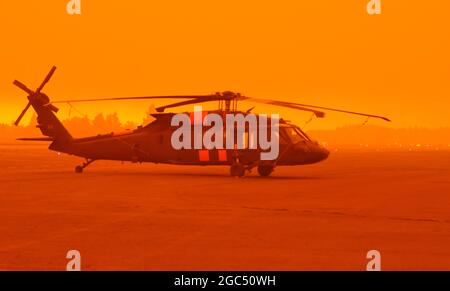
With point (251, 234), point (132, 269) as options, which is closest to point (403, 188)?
point (251, 234)

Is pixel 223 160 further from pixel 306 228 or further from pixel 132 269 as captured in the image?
pixel 132 269

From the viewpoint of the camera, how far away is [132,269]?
9602mm

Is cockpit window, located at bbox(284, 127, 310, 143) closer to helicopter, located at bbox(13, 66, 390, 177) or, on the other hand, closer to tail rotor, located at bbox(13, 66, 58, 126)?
helicopter, located at bbox(13, 66, 390, 177)

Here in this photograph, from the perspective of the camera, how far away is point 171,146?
31.0 metres

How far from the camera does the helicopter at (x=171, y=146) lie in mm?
28750

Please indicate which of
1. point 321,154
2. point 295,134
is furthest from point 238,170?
point 321,154

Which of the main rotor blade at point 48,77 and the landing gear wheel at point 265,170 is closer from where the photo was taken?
the landing gear wheel at point 265,170

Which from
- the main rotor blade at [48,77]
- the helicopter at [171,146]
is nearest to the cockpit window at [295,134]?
the helicopter at [171,146]

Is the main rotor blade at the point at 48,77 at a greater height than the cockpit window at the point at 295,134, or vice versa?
the main rotor blade at the point at 48,77

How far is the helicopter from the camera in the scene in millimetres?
28750

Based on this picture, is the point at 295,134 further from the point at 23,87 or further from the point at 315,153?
the point at 23,87

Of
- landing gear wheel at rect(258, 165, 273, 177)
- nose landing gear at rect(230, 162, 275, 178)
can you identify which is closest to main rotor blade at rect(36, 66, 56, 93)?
nose landing gear at rect(230, 162, 275, 178)

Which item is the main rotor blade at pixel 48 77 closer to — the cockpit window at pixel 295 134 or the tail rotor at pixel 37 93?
the tail rotor at pixel 37 93
